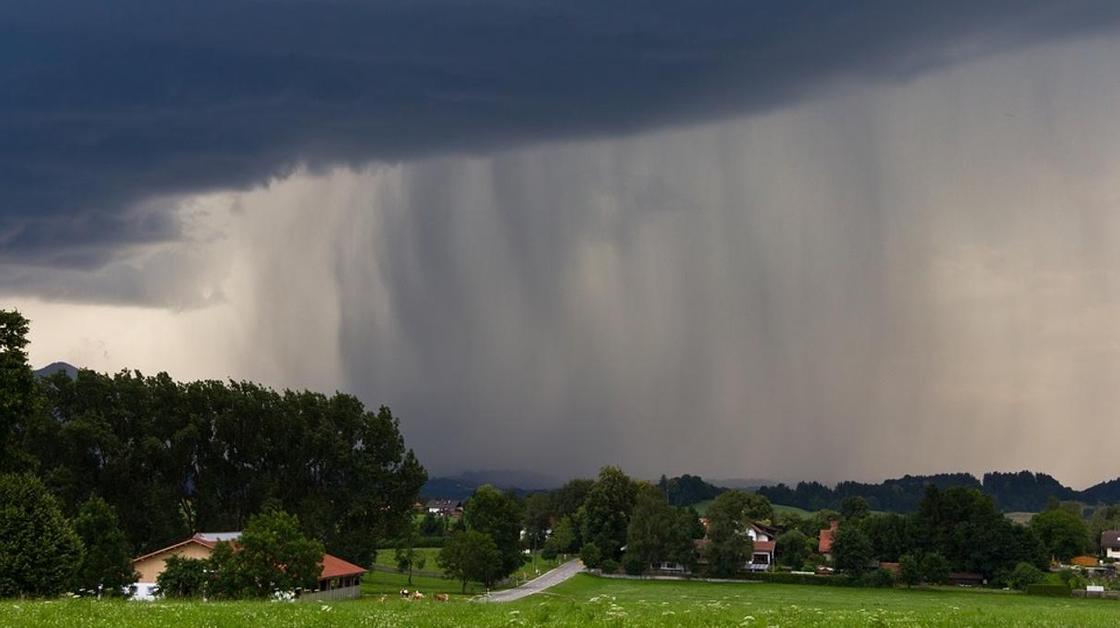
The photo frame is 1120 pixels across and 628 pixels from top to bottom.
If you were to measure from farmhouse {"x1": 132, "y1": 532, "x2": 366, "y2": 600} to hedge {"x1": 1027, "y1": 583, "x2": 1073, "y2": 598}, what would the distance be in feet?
288

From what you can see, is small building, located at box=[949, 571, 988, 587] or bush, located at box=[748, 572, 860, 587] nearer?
small building, located at box=[949, 571, 988, 587]

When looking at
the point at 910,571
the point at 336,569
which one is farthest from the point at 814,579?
the point at 336,569

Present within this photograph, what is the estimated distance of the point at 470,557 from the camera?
136m

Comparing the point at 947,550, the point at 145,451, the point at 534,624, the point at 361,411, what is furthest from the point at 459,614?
the point at 947,550

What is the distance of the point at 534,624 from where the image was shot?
24.4 m

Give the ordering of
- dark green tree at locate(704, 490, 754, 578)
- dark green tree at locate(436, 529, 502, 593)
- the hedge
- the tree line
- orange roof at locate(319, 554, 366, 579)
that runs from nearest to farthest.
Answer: orange roof at locate(319, 554, 366, 579) → the tree line → dark green tree at locate(436, 529, 502, 593) → the hedge → dark green tree at locate(704, 490, 754, 578)

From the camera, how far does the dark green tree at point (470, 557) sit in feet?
445

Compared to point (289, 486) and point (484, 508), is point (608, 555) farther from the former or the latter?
point (289, 486)

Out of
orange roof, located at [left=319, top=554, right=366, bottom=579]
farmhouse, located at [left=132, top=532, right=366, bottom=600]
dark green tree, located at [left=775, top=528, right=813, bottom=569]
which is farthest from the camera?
dark green tree, located at [left=775, top=528, right=813, bottom=569]

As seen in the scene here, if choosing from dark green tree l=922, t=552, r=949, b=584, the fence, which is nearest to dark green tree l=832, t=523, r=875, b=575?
dark green tree l=922, t=552, r=949, b=584

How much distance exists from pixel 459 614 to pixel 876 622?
10459 millimetres

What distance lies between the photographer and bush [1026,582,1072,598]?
457 ft

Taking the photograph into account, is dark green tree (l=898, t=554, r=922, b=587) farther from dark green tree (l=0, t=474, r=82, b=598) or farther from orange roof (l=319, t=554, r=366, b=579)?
dark green tree (l=0, t=474, r=82, b=598)

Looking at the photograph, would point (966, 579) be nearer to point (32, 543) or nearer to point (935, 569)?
point (935, 569)
